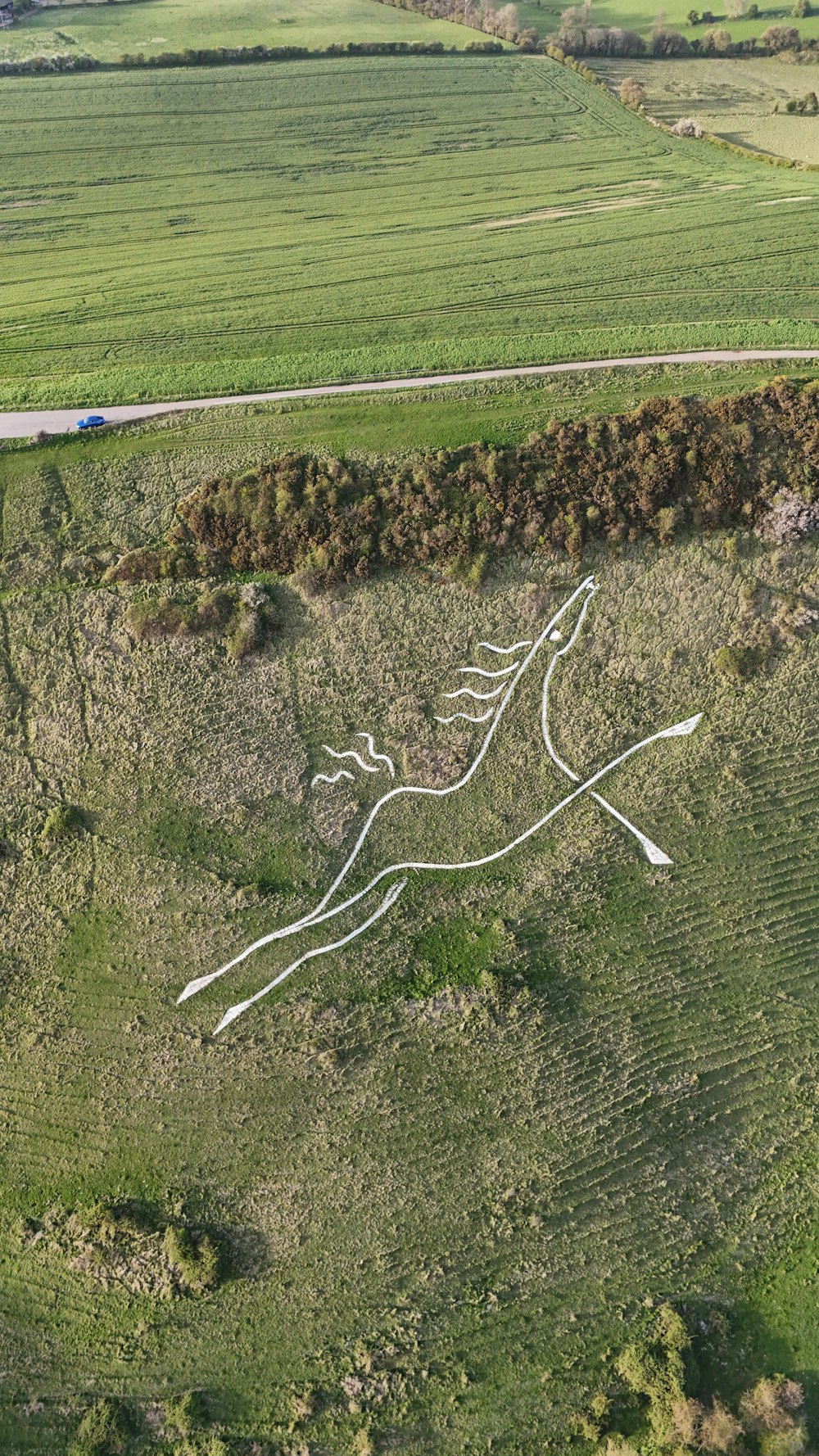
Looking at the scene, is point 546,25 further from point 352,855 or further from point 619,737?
point 352,855

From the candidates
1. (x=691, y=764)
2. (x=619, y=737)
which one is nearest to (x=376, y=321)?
(x=619, y=737)

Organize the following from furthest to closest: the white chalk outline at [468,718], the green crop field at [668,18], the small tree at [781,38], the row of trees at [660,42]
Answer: the green crop field at [668,18]
the small tree at [781,38]
the row of trees at [660,42]
the white chalk outline at [468,718]

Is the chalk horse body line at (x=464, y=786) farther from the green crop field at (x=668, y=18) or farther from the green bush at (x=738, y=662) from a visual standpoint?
the green crop field at (x=668, y=18)

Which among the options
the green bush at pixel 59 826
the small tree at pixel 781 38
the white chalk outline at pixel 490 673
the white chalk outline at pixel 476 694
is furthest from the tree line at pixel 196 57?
the green bush at pixel 59 826

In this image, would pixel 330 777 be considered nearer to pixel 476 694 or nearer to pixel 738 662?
pixel 476 694

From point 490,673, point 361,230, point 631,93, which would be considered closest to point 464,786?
point 490,673
